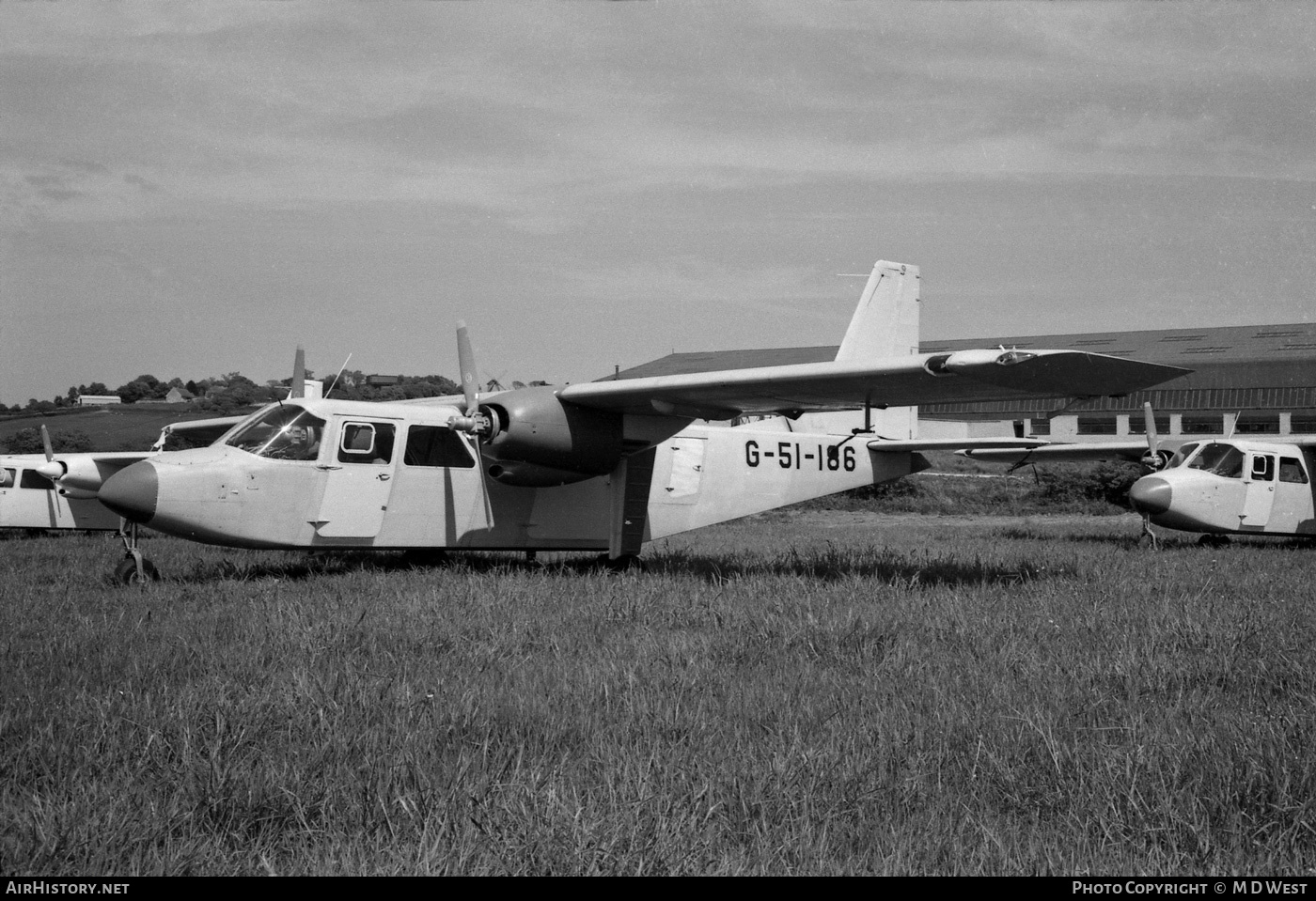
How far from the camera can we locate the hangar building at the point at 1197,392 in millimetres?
45250

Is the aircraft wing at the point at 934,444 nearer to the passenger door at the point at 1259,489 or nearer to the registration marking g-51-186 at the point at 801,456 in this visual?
the registration marking g-51-186 at the point at 801,456

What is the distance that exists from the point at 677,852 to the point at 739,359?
59835 millimetres

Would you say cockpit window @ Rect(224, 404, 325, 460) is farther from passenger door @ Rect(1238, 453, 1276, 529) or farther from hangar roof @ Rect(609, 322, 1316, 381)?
hangar roof @ Rect(609, 322, 1316, 381)

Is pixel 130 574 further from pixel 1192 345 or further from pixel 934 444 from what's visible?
pixel 1192 345

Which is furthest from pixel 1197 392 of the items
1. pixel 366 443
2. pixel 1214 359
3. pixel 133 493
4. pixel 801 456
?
pixel 133 493

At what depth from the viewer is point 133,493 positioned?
402 inches

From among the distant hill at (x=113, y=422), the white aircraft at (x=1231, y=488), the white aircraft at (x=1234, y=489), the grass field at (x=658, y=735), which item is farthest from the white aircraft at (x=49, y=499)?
the white aircraft at (x=1234, y=489)

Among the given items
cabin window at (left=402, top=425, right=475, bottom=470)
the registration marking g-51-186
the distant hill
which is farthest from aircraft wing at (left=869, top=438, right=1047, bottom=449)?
the distant hill

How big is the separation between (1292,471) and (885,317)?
9470 mm

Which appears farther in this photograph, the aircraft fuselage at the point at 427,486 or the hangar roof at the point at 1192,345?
the hangar roof at the point at 1192,345

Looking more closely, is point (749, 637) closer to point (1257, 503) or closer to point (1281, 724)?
point (1281, 724)

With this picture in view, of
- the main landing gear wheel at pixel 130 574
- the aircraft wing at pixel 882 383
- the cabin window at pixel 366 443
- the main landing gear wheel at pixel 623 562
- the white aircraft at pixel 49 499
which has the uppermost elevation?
the aircraft wing at pixel 882 383

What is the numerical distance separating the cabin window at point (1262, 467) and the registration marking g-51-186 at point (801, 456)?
820 centimetres

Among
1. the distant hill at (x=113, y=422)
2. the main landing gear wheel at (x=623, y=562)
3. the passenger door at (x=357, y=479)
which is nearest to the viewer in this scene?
the passenger door at (x=357, y=479)
